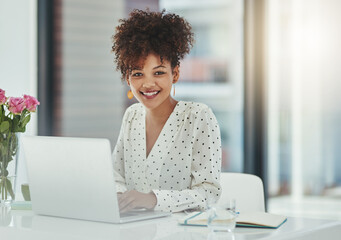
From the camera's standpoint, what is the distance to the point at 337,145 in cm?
320

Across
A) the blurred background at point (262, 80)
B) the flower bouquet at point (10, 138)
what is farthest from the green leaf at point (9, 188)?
the blurred background at point (262, 80)

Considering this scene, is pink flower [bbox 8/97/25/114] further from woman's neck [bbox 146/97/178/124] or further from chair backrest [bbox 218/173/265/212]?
chair backrest [bbox 218/173/265/212]

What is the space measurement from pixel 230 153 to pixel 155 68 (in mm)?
1703

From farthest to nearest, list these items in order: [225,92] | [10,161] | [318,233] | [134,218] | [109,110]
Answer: [109,110] → [225,92] → [10,161] → [134,218] → [318,233]

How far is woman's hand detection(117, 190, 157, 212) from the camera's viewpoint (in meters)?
1.65

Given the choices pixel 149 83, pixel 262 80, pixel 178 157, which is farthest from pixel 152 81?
pixel 262 80

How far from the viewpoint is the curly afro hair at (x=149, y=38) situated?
193 cm

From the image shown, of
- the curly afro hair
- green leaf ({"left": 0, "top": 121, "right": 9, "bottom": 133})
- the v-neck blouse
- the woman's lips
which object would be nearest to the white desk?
the v-neck blouse

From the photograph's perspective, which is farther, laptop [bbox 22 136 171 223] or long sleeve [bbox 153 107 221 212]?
long sleeve [bbox 153 107 221 212]

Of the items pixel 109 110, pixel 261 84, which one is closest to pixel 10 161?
pixel 261 84

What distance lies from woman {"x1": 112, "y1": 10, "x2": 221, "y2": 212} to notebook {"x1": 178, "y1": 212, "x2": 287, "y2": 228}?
0.92 ft

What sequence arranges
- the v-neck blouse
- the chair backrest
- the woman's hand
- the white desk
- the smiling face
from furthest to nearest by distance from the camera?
the chair backrest, the smiling face, the v-neck blouse, the woman's hand, the white desk

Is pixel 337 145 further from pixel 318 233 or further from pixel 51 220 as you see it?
pixel 51 220

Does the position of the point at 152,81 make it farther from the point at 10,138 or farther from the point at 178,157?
the point at 10,138
